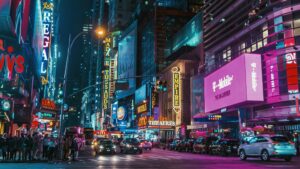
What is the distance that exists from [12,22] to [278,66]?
97.3 ft

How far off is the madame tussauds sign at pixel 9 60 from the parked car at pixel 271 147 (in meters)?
27.7

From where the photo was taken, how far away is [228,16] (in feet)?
177

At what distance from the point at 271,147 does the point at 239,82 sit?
19.1m

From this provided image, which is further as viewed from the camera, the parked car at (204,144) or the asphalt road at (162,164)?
the parked car at (204,144)

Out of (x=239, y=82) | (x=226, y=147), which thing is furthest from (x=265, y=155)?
(x=239, y=82)

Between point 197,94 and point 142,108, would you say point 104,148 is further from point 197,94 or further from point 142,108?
point 142,108

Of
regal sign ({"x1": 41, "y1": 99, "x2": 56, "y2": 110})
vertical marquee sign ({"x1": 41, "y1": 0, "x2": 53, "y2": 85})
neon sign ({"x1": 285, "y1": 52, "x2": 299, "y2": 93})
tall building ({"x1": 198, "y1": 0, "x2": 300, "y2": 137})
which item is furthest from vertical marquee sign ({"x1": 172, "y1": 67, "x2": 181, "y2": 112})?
neon sign ({"x1": 285, "y1": 52, "x2": 299, "y2": 93})

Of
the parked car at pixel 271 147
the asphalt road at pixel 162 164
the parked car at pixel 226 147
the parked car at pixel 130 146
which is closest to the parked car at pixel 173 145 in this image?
the parked car at pixel 130 146

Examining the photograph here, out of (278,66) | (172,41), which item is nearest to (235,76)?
(278,66)

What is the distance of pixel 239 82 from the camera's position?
42.4 m

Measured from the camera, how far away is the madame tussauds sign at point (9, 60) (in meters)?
40.2

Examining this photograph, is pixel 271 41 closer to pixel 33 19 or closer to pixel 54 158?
pixel 54 158

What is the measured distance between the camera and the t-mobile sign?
1601 inches

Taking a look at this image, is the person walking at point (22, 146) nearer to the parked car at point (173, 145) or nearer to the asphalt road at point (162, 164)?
the asphalt road at point (162, 164)
